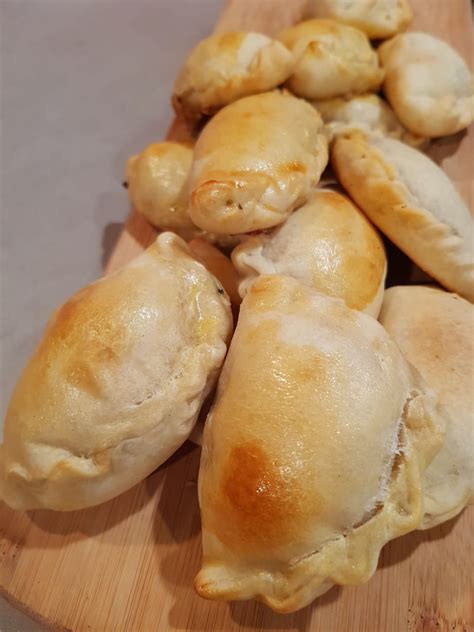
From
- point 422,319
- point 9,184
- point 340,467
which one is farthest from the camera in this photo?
point 9,184

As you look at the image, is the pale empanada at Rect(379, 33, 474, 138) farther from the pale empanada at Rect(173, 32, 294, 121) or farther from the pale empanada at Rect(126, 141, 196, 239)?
the pale empanada at Rect(126, 141, 196, 239)

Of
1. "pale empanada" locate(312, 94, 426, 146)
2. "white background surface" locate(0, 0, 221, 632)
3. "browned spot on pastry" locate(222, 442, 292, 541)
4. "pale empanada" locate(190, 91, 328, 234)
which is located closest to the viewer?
"browned spot on pastry" locate(222, 442, 292, 541)

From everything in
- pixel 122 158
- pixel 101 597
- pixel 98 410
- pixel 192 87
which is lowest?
pixel 101 597

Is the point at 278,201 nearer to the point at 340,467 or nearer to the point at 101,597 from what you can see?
the point at 340,467

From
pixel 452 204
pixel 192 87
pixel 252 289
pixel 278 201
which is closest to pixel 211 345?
pixel 252 289

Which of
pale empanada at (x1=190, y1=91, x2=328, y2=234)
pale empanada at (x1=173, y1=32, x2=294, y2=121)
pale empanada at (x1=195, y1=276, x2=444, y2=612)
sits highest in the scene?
pale empanada at (x1=173, y1=32, x2=294, y2=121)

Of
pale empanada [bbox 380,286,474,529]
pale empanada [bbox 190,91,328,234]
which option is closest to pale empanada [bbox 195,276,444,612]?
pale empanada [bbox 380,286,474,529]

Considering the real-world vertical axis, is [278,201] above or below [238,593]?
above
